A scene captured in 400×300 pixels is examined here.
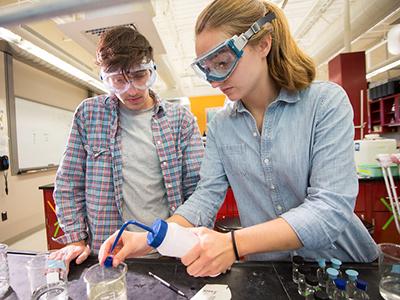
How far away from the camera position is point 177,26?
491 cm

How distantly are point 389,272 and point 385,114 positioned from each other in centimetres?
785

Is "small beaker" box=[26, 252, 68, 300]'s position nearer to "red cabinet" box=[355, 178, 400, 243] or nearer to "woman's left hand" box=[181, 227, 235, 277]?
"woman's left hand" box=[181, 227, 235, 277]

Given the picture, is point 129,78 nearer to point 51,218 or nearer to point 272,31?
point 272,31

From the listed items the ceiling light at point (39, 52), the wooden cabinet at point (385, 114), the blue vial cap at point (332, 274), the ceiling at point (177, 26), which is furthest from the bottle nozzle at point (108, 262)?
the wooden cabinet at point (385, 114)

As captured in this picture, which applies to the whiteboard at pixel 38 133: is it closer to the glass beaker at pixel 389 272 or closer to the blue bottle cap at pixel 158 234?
the blue bottle cap at pixel 158 234

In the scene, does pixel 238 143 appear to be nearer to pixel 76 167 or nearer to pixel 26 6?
pixel 76 167

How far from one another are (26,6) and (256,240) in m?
2.77

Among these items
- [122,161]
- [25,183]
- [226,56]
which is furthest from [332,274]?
[25,183]

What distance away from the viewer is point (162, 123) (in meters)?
1.28

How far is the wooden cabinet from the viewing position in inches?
249

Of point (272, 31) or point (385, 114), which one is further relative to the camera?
point (385, 114)

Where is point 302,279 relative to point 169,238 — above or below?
below

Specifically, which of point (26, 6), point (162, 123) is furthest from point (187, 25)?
point (162, 123)

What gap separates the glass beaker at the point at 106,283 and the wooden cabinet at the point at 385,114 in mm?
7397
